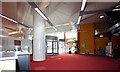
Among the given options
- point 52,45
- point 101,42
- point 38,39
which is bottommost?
point 52,45

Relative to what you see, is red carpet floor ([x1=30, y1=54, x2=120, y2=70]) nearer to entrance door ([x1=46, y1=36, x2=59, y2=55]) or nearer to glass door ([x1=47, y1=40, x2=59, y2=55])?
entrance door ([x1=46, y1=36, x2=59, y2=55])

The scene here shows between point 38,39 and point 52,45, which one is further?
point 52,45

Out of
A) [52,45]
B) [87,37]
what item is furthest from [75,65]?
[52,45]

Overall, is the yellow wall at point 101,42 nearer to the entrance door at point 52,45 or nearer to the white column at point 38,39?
the entrance door at point 52,45

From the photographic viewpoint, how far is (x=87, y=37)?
63.9 ft

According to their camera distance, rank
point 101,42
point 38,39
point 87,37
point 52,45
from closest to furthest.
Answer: point 38,39, point 101,42, point 87,37, point 52,45

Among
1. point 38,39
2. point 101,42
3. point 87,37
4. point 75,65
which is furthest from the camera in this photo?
point 87,37

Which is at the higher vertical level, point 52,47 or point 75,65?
point 52,47

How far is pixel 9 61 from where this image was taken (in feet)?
8.81

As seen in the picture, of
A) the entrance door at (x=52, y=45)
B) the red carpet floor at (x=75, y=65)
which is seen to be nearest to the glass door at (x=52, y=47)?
the entrance door at (x=52, y=45)

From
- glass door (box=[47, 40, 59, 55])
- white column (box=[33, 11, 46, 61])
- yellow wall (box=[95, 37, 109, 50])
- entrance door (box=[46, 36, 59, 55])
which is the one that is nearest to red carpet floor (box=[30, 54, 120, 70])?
white column (box=[33, 11, 46, 61])

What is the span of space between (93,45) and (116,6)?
7.86 m

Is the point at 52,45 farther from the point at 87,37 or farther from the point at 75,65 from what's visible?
the point at 75,65

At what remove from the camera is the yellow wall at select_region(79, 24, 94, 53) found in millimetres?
19094
